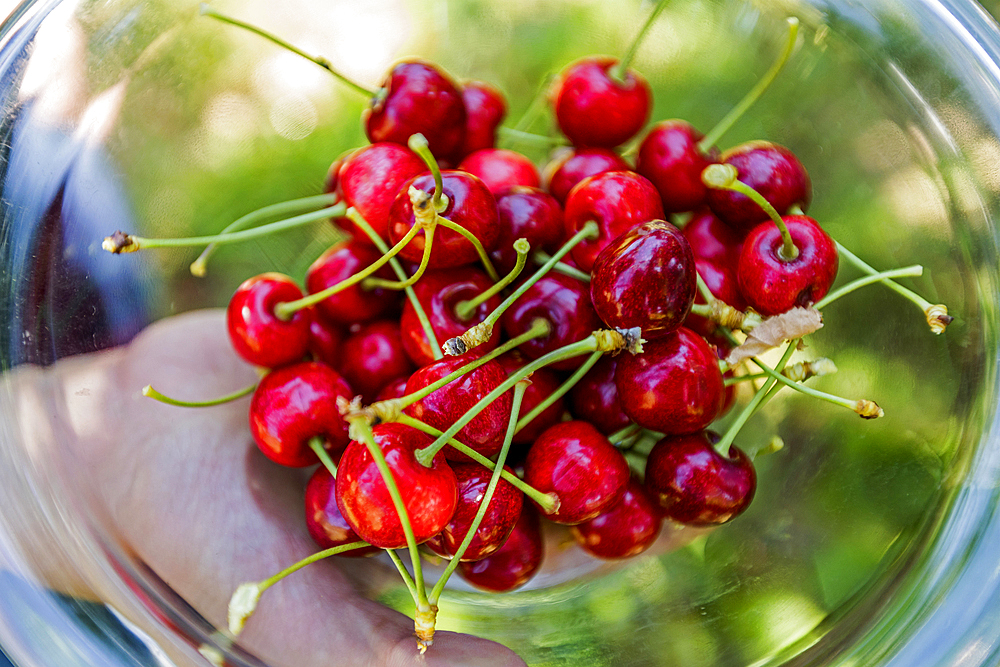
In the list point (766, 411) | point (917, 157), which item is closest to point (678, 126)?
point (917, 157)

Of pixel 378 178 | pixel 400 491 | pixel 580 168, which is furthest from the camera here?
pixel 580 168

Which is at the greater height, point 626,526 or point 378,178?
point 378,178

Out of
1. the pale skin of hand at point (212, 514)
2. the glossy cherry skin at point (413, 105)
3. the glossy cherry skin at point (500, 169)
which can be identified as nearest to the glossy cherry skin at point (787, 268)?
the glossy cherry skin at point (500, 169)

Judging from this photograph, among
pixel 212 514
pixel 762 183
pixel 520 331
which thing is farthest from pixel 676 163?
pixel 212 514

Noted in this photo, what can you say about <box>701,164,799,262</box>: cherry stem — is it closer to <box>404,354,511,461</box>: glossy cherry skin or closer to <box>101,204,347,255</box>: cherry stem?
<box>404,354,511,461</box>: glossy cherry skin

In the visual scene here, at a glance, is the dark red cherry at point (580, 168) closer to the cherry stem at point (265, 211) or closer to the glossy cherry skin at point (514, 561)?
the cherry stem at point (265, 211)

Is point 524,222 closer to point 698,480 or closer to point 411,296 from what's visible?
point 411,296

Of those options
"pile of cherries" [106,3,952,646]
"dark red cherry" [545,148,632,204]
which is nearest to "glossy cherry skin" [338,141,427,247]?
"pile of cherries" [106,3,952,646]

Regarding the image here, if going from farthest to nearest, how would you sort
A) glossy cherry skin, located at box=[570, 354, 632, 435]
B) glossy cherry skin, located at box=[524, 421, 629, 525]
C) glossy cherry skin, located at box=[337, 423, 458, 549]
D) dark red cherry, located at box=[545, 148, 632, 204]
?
dark red cherry, located at box=[545, 148, 632, 204], glossy cherry skin, located at box=[570, 354, 632, 435], glossy cherry skin, located at box=[524, 421, 629, 525], glossy cherry skin, located at box=[337, 423, 458, 549]
